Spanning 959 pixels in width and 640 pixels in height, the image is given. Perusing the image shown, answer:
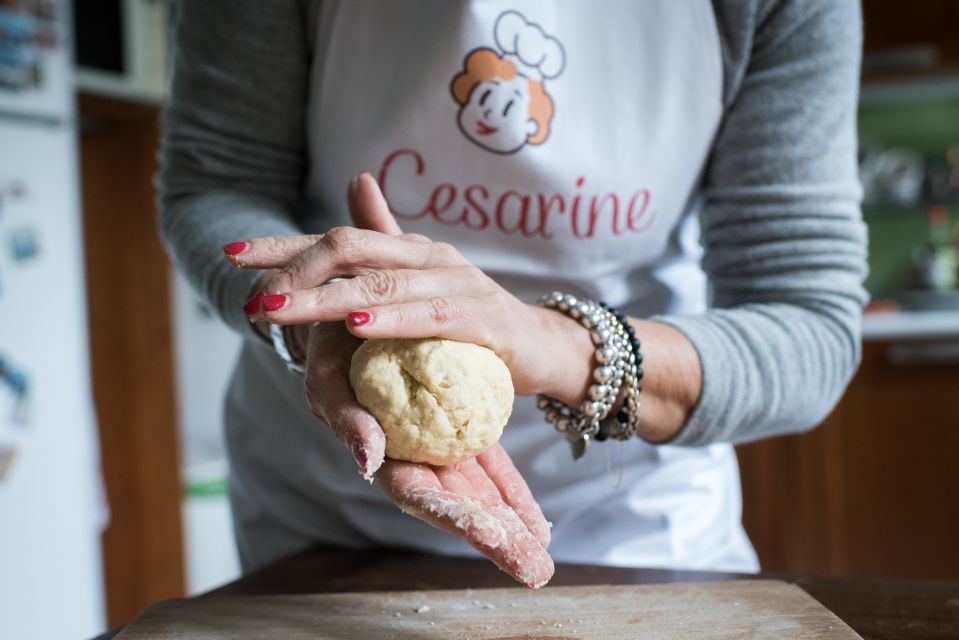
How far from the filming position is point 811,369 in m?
0.85

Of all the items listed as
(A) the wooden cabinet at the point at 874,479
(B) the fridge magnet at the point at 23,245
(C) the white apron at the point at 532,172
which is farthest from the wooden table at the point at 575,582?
(A) the wooden cabinet at the point at 874,479

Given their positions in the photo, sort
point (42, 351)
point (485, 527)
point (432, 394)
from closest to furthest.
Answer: point (485, 527)
point (432, 394)
point (42, 351)

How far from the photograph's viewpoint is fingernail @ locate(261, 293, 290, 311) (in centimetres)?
57

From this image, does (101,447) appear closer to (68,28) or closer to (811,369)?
(68,28)

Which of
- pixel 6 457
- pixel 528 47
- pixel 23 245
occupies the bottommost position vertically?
pixel 6 457

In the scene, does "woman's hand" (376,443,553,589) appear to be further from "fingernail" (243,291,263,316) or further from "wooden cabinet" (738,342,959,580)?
"wooden cabinet" (738,342,959,580)

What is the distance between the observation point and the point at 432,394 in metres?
0.70

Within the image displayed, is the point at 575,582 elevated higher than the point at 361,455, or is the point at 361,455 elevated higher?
the point at 361,455

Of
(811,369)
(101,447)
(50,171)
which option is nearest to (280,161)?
(811,369)

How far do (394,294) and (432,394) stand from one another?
120 millimetres

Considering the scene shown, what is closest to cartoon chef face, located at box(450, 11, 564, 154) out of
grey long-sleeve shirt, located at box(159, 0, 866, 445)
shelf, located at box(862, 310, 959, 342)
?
grey long-sleeve shirt, located at box(159, 0, 866, 445)

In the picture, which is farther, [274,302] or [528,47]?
[528,47]

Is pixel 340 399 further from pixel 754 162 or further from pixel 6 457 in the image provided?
pixel 6 457

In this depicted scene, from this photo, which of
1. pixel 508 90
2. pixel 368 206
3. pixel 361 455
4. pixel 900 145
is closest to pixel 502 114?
pixel 508 90
